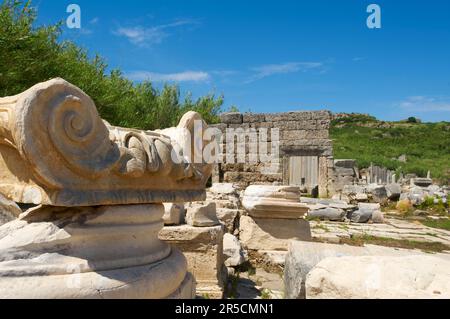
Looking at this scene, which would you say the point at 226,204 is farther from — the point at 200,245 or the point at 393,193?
the point at 393,193

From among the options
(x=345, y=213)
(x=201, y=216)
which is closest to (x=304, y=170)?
(x=345, y=213)

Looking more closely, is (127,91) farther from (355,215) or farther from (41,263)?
(41,263)

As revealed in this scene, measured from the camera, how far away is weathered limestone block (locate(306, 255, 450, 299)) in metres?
1.40

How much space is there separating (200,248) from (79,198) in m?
2.09

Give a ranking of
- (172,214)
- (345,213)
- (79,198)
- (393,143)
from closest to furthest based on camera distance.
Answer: (79,198) < (172,214) < (345,213) < (393,143)

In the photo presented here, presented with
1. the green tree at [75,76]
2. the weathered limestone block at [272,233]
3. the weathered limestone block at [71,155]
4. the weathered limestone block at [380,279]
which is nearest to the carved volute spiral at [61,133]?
the weathered limestone block at [71,155]

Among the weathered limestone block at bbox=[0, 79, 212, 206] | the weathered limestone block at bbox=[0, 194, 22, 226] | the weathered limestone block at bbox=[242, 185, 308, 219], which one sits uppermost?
the weathered limestone block at bbox=[0, 79, 212, 206]

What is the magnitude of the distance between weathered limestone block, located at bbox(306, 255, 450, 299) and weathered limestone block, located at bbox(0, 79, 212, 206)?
103 cm

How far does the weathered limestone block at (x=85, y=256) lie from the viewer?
152 centimetres

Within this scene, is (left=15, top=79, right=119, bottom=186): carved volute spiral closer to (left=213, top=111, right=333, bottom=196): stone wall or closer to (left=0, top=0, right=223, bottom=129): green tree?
(left=0, top=0, right=223, bottom=129): green tree

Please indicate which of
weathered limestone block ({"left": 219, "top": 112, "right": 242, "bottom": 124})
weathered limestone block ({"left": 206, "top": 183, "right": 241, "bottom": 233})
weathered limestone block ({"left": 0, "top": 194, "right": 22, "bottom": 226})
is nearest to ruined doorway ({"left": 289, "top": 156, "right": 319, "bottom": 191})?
weathered limestone block ({"left": 219, "top": 112, "right": 242, "bottom": 124})

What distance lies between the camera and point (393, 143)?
39.8m

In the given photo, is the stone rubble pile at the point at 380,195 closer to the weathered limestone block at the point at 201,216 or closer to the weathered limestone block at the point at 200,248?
the weathered limestone block at the point at 201,216
